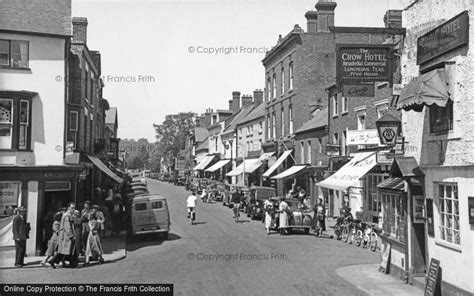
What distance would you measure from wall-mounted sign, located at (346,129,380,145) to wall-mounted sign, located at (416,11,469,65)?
887 cm

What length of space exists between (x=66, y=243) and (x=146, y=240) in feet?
20.4

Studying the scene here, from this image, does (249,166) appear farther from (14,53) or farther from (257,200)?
(14,53)

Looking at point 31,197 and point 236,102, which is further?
point 236,102

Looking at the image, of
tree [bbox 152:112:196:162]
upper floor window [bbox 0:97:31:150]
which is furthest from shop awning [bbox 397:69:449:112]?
tree [bbox 152:112:196:162]

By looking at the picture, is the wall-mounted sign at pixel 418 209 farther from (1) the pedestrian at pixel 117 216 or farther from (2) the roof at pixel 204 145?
(2) the roof at pixel 204 145

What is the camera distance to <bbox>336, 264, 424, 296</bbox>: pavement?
36.8 ft

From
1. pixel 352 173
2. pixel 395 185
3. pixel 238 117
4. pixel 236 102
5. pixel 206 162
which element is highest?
pixel 236 102

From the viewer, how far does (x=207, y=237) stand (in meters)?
19.7

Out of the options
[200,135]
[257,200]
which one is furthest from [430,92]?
[200,135]

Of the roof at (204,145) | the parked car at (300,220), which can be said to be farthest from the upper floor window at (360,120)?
the roof at (204,145)

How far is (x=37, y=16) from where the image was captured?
1636 cm

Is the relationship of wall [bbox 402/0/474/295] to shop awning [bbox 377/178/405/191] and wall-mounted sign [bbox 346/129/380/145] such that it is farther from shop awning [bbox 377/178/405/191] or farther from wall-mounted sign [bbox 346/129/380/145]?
wall-mounted sign [bbox 346/129/380/145]

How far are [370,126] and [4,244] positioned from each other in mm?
17038

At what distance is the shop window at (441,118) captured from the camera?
1028 centimetres
